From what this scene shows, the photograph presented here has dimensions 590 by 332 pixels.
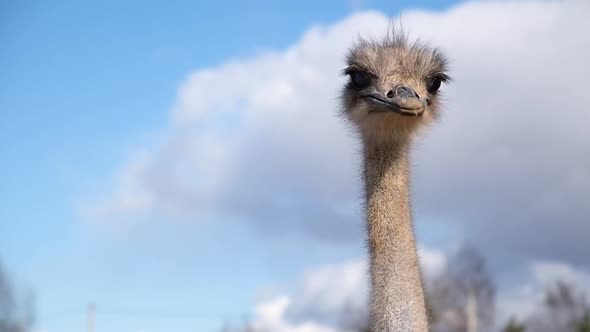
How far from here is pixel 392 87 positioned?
4.20 metres

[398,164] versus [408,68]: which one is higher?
[408,68]

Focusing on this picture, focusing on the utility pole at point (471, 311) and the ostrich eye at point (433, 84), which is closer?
the ostrich eye at point (433, 84)

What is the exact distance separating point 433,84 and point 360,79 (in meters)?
0.35

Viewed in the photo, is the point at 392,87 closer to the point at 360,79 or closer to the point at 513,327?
the point at 360,79

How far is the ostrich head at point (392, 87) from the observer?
4133 millimetres

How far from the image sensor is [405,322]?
388cm

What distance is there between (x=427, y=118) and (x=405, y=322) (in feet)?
3.63

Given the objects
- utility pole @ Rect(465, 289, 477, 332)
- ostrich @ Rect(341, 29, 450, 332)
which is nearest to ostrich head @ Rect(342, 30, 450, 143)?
ostrich @ Rect(341, 29, 450, 332)

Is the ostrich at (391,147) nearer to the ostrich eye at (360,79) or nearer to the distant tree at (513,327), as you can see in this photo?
the ostrich eye at (360,79)

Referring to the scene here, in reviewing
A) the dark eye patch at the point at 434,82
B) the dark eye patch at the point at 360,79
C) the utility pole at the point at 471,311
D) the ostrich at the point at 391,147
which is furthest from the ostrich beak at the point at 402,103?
the utility pole at the point at 471,311

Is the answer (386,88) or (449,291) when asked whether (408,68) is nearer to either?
(386,88)

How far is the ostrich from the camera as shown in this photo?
3.95 m

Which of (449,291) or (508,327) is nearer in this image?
(449,291)

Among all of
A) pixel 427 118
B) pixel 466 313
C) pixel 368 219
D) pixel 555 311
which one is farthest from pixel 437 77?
pixel 555 311
